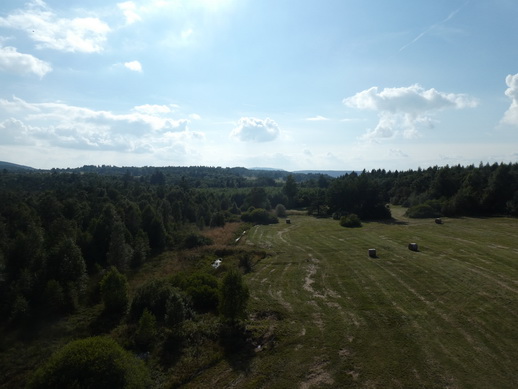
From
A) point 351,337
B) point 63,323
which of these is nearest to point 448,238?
point 351,337

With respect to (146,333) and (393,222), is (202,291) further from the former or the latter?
(393,222)

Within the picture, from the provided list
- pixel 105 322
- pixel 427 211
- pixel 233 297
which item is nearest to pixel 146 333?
pixel 233 297

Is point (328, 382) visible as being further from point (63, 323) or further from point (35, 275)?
point (35, 275)

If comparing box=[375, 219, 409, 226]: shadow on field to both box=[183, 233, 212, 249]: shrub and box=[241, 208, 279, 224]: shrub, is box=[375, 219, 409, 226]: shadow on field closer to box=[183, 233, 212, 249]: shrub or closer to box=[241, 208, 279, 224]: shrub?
box=[241, 208, 279, 224]: shrub


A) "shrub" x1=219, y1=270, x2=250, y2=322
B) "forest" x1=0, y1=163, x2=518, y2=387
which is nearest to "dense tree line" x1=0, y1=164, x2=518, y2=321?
"forest" x1=0, y1=163, x2=518, y2=387

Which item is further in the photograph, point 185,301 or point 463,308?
point 185,301

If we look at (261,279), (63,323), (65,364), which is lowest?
(63,323)

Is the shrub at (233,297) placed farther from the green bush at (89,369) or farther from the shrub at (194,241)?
the shrub at (194,241)
